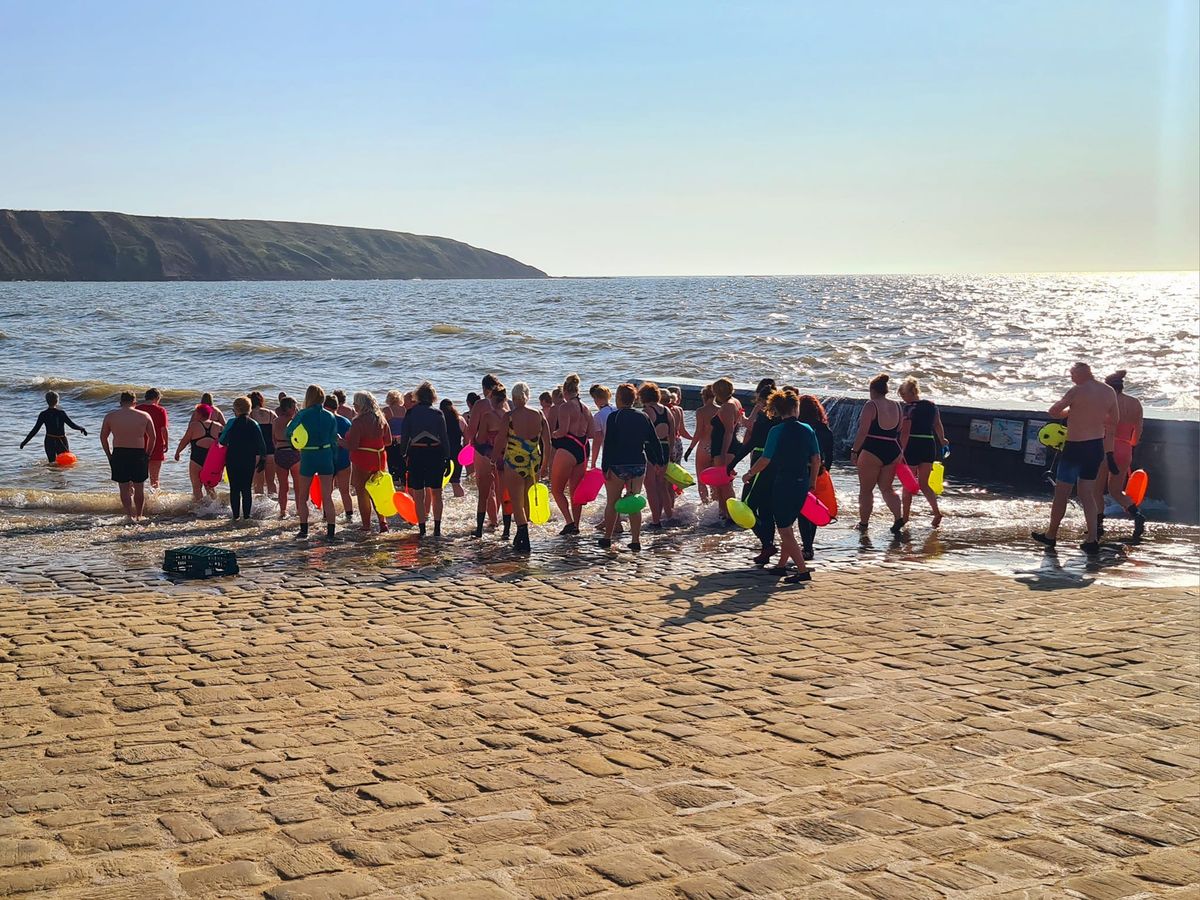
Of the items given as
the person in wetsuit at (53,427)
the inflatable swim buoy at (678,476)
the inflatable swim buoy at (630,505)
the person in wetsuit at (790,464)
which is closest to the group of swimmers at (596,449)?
the person in wetsuit at (790,464)

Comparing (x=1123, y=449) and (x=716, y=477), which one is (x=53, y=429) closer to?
(x=716, y=477)

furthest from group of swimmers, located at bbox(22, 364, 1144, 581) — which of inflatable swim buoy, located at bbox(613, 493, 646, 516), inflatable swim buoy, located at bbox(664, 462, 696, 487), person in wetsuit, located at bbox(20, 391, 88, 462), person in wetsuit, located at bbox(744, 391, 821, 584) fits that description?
person in wetsuit, located at bbox(20, 391, 88, 462)

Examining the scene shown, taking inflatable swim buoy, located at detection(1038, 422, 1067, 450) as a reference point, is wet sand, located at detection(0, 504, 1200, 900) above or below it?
below

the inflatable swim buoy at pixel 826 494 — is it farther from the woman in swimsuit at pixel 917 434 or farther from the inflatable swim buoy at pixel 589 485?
the inflatable swim buoy at pixel 589 485

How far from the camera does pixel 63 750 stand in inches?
198

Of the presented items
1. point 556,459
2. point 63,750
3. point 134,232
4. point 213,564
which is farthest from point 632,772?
point 134,232

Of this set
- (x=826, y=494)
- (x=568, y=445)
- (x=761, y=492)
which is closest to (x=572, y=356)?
(x=568, y=445)

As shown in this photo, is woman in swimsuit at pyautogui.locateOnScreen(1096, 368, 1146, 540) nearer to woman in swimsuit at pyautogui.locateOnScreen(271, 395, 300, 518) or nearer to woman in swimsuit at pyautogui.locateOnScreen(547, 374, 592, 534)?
woman in swimsuit at pyautogui.locateOnScreen(547, 374, 592, 534)

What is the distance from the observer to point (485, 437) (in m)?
11.1

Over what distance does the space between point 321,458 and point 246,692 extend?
5217 millimetres

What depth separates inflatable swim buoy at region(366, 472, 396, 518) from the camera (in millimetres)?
10977

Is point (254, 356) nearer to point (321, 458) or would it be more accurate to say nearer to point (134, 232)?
point (321, 458)

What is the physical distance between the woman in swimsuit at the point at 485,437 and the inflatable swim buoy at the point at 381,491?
2.99ft

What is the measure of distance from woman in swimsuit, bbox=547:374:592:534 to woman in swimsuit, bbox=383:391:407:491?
1.60 metres
